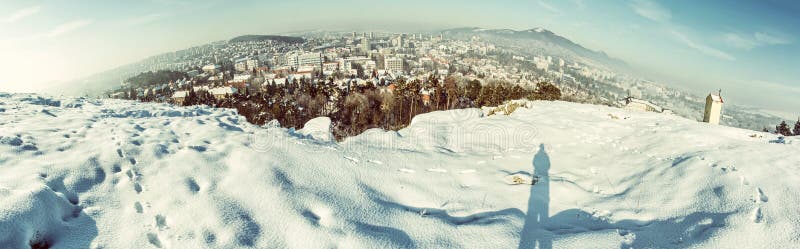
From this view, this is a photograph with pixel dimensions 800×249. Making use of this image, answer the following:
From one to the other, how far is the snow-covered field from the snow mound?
1.04m

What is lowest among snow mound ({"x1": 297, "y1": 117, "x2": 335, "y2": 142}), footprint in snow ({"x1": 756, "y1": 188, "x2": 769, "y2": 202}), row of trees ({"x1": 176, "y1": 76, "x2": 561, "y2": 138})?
row of trees ({"x1": 176, "y1": 76, "x2": 561, "y2": 138})

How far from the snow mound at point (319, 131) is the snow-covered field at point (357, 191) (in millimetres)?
1037

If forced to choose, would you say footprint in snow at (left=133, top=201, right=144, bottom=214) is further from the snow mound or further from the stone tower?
the stone tower

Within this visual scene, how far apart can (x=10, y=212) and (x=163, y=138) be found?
11.2 ft

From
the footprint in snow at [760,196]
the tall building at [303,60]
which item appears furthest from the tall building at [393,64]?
the footprint in snow at [760,196]

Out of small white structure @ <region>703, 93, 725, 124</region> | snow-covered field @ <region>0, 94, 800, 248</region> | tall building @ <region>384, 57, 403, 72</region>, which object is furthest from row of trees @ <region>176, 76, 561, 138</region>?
tall building @ <region>384, 57, 403, 72</region>

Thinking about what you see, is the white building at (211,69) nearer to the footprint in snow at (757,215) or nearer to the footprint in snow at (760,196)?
the footprint in snow at (760,196)

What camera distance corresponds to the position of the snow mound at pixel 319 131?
927cm

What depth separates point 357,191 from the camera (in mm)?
5621

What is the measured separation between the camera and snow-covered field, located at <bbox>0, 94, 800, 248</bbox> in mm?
4000

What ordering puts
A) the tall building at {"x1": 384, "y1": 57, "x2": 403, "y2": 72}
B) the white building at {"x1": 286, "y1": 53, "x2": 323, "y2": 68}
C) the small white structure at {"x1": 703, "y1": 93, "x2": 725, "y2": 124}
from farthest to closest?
1. the white building at {"x1": 286, "y1": 53, "x2": 323, "y2": 68}
2. the tall building at {"x1": 384, "y1": 57, "x2": 403, "y2": 72}
3. the small white structure at {"x1": 703, "y1": 93, "x2": 725, "y2": 124}

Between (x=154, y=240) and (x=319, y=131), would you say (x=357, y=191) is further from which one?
(x=319, y=131)

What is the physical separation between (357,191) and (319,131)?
4.70m

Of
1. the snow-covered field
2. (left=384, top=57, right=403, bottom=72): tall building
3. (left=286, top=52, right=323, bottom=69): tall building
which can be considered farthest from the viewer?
(left=286, top=52, right=323, bottom=69): tall building
